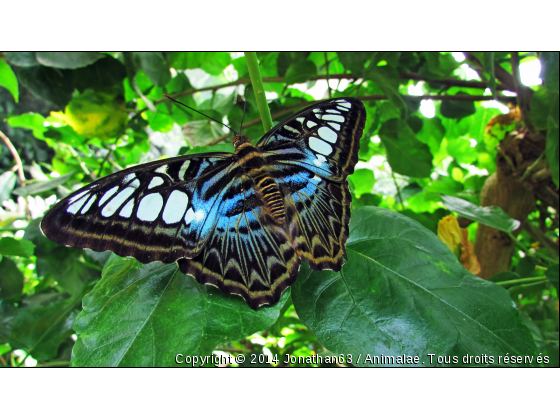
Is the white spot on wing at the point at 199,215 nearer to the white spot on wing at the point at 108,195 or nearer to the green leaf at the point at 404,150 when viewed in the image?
the white spot on wing at the point at 108,195

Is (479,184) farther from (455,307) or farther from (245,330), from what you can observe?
(245,330)

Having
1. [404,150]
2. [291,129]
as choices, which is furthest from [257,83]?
[404,150]

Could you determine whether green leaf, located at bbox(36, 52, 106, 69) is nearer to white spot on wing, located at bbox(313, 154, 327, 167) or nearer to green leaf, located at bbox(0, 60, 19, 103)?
green leaf, located at bbox(0, 60, 19, 103)

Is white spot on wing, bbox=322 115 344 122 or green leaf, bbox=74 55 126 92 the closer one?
white spot on wing, bbox=322 115 344 122

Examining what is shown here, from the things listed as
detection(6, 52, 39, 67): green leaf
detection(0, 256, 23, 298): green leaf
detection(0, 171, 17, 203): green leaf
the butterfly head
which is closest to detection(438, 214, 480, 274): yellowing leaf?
the butterfly head

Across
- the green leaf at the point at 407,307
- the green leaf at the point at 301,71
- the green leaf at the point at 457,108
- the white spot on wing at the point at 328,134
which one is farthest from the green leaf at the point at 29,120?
the green leaf at the point at 457,108

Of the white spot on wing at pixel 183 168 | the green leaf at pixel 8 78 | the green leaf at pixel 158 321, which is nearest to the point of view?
the green leaf at pixel 158 321
